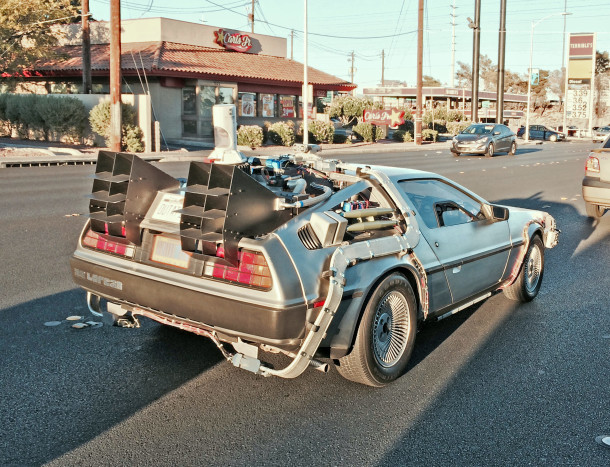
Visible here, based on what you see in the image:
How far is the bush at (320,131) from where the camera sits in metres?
40.7

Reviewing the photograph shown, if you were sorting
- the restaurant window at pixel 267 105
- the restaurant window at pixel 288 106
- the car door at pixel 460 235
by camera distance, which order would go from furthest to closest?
the restaurant window at pixel 288 106
the restaurant window at pixel 267 105
the car door at pixel 460 235

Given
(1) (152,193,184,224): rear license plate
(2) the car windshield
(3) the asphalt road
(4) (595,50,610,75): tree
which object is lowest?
(3) the asphalt road

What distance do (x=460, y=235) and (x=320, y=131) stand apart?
3536cm

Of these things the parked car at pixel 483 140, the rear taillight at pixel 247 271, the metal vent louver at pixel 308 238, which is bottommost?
the rear taillight at pixel 247 271

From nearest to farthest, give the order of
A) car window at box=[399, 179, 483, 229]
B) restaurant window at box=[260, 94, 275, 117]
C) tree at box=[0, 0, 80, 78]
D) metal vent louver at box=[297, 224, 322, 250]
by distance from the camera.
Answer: metal vent louver at box=[297, 224, 322, 250] → car window at box=[399, 179, 483, 229] → tree at box=[0, 0, 80, 78] → restaurant window at box=[260, 94, 275, 117]

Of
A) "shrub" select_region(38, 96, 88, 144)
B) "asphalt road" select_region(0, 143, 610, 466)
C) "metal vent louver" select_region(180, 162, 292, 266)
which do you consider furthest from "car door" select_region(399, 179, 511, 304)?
"shrub" select_region(38, 96, 88, 144)

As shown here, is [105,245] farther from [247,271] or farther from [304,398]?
[304,398]

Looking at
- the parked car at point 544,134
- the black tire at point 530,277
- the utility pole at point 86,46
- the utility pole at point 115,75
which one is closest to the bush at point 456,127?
the parked car at point 544,134

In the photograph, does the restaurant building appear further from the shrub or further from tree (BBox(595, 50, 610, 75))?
tree (BBox(595, 50, 610, 75))

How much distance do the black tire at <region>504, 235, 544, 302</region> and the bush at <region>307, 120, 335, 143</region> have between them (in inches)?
1341

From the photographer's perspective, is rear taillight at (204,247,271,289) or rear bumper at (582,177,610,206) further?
rear bumper at (582,177,610,206)

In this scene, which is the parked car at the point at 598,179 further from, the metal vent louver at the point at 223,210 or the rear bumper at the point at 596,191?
the metal vent louver at the point at 223,210

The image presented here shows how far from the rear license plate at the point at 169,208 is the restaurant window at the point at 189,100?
34.3 meters

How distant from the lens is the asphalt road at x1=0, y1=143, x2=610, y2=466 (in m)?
3.89
